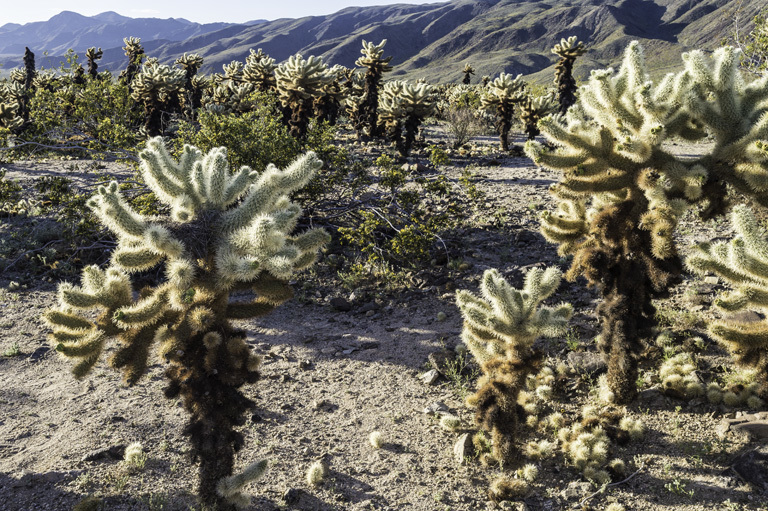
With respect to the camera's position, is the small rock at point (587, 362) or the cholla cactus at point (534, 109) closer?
the small rock at point (587, 362)

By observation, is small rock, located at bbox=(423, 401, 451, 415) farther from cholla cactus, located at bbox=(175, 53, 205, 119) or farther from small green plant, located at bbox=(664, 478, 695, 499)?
cholla cactus, located at bbox=(175, 53, 205, 119)

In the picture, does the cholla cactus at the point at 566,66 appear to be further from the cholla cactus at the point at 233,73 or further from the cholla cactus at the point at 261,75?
the cholla cactus at the point at 233,73

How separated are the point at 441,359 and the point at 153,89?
19.3 meters

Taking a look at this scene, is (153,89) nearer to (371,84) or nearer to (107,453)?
(371,84)

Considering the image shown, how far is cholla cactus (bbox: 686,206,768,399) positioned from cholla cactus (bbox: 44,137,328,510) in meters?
3.94

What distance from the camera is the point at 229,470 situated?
14.6 feet

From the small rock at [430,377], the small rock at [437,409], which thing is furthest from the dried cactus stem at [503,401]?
the small rock at [430,377]

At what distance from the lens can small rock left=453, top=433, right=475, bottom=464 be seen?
5246mm

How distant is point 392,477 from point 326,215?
8084mm

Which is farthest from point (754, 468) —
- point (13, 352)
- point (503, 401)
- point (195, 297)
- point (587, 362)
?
point (13, 352)

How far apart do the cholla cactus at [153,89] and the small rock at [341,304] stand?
15174 mm

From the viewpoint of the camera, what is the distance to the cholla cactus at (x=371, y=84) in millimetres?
18156

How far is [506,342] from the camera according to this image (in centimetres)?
491

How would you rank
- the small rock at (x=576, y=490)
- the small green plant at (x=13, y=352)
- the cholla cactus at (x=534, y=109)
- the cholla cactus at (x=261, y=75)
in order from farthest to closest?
1. the cholla cactus at (x=261, y=75)
2. the cholla cactus at (x=534, y=109)
3. the small green plant at (x=13, y=352)
4. the small rock at (x=576, y=490)
